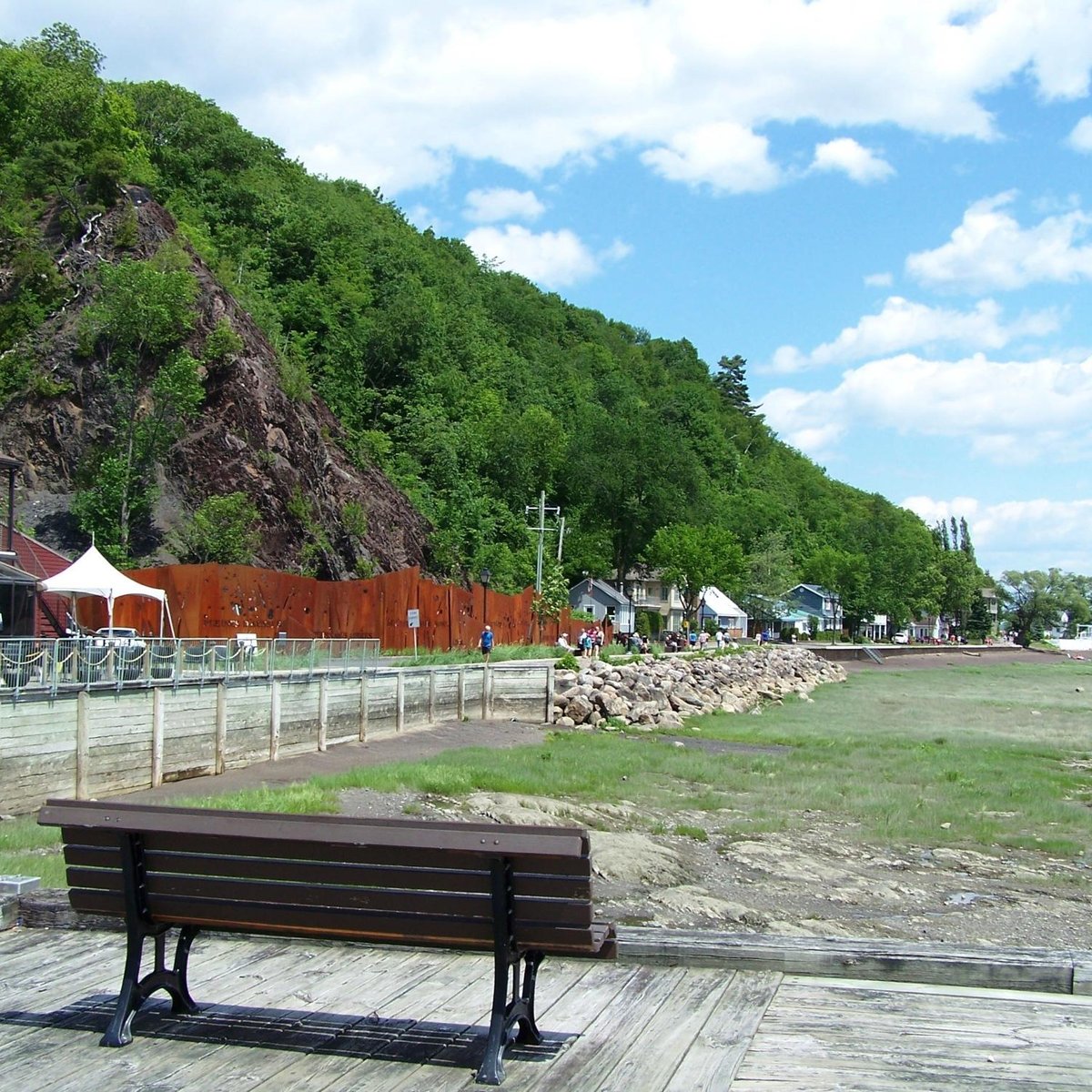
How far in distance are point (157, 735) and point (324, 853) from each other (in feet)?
58.3

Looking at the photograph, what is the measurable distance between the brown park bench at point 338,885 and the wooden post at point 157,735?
1675cm

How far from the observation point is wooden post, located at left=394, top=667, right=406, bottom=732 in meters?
32.6

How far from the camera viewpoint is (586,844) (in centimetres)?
514

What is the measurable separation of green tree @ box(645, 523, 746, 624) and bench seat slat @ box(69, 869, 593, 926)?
9768 cm

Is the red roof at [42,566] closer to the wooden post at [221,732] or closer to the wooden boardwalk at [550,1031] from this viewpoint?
the wooden post at [221,732]

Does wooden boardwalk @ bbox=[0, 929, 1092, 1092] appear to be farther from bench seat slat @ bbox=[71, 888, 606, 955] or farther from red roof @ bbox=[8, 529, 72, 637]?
red roof @ bbox=[8, 529, 72, 637]

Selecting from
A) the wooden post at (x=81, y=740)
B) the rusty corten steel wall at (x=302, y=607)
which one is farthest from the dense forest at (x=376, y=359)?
the wooden post at (x=81, y=740)

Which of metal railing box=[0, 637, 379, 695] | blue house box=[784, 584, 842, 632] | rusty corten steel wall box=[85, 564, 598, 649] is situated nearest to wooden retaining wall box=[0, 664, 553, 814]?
metal railing box=[0, 637, 379, 695]

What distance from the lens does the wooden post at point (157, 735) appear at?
2183 cm

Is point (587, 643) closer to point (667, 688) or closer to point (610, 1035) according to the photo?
point (667, 688)

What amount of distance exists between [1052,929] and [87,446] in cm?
3992

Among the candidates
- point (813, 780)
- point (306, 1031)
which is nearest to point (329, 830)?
point (306, 1031)

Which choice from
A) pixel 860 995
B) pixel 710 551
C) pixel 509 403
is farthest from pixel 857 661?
pixel 860 995

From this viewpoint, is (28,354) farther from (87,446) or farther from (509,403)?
(509,403)
